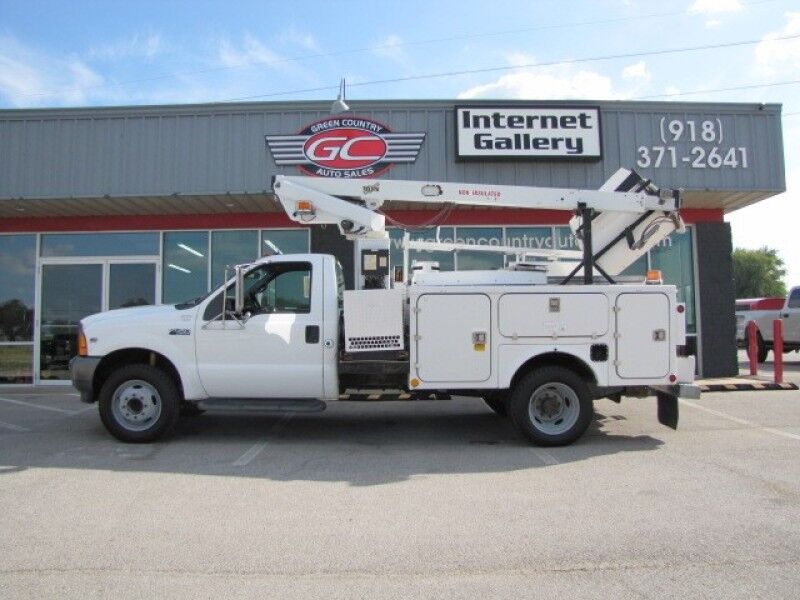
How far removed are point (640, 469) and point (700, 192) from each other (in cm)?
821

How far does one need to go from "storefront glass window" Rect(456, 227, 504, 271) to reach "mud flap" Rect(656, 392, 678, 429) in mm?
6139

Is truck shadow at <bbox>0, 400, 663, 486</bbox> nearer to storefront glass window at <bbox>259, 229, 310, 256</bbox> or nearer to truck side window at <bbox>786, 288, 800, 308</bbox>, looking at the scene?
storefront glass window at <bbox>259, 229, 310, 256</bbox>

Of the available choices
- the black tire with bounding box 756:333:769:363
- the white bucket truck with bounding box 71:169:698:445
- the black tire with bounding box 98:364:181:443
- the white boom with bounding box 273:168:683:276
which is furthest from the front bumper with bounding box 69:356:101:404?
the black tire with bounding box 756:333:769:363

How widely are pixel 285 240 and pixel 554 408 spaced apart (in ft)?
26.4

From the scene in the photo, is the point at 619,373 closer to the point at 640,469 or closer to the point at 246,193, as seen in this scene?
the point at 640,469

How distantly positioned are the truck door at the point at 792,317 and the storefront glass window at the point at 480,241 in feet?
32.2

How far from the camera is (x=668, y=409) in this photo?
299 inches

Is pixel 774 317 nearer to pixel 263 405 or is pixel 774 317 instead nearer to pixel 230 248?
pixel 230 248

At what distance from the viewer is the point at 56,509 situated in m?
4.98

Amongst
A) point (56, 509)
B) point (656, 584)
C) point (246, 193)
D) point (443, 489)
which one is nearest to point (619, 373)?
point (443, 489)

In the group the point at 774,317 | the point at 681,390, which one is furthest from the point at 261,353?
the point at 774,317

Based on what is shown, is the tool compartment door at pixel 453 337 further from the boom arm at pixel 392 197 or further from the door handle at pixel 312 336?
the boom arm at pixel 392 197

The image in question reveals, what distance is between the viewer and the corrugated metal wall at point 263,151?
493 inches

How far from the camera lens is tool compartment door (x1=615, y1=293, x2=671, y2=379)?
23.3 ft
